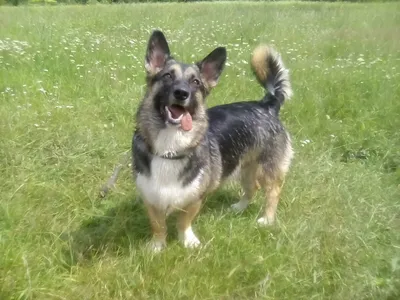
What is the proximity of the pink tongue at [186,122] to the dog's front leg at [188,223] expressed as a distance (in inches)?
22.6

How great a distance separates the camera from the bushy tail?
3.92 metres

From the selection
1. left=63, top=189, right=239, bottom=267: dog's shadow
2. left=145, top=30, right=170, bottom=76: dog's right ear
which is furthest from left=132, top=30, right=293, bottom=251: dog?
left=63, top=189, right=239, bottom=267: dog's shadow

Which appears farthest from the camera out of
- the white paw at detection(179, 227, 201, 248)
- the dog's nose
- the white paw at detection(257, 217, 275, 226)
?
the white paw at detection(257, 217, 275, 226)

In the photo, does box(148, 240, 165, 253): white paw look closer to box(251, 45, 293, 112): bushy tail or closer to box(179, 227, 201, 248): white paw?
box(179, 227, 201, 248): white paw

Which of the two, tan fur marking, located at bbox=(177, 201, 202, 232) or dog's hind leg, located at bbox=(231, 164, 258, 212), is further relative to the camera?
dog's hind leg, located at bbox=(231, 164, 258, 212)

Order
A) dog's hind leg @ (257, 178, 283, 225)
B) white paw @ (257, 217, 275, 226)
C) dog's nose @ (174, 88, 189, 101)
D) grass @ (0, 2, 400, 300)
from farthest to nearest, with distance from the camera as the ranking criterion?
dog's hind leg @ (257, 178, 283, 225) → white paw @ (257, 217, 275, 226) → dog's nose @ (174, 88, 189, 101) → grass @ (0, 2, 400, 300)

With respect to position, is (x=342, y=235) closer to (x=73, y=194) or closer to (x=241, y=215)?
(x=241, y=215)

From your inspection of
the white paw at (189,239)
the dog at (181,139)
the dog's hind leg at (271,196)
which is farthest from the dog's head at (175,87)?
the dog's hind leg at (271,196)

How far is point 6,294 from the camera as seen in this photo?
2428 millimetres

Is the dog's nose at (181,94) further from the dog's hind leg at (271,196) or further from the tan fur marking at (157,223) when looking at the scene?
the dog's hind leg at (271,196)

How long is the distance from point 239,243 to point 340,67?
491 cm

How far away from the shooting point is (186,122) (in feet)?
9.85

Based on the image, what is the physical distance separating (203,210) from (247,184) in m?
0.49

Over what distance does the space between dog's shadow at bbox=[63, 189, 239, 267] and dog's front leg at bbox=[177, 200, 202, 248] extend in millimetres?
182
